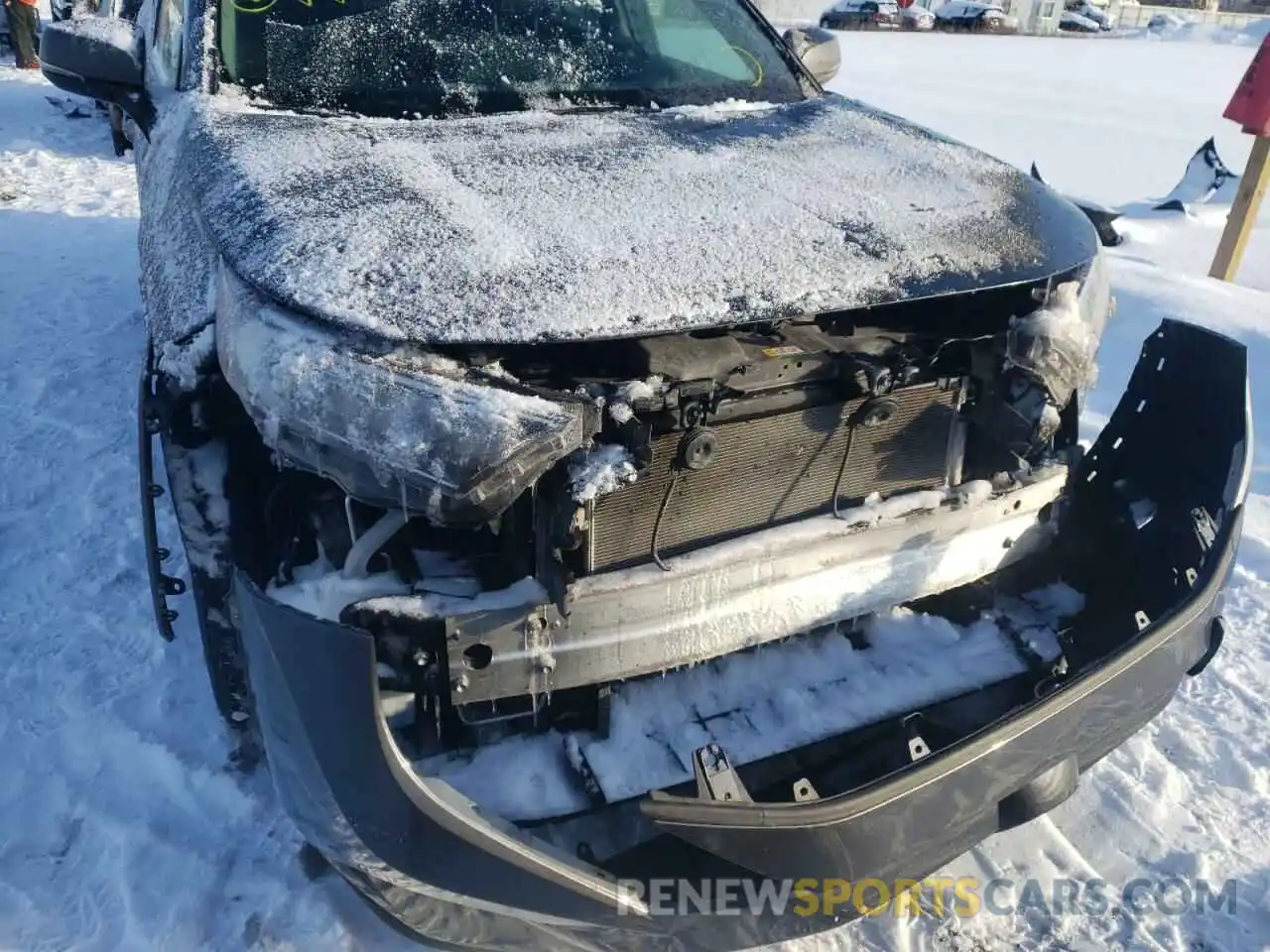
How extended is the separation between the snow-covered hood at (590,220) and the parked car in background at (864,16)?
3333 centimetres

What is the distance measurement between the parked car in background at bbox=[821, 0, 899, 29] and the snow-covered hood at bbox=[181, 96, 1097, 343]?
33.3 meters

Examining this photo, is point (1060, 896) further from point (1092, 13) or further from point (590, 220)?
point (1092, 13)

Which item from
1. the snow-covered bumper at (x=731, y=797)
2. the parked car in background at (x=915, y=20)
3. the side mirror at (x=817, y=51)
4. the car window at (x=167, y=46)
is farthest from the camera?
the parked car in background at (x=915, y=20)

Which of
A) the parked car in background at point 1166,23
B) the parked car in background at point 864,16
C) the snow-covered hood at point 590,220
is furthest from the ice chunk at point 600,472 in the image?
the parked car in background at point 1166,23

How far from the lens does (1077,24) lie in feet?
126

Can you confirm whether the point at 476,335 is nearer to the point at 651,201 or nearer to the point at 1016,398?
the point at 651,201

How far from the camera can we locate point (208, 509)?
192 centimetres

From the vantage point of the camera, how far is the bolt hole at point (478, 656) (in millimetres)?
1837

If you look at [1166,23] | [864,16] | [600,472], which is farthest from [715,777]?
[1166,23]

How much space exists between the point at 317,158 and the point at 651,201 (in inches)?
31.9

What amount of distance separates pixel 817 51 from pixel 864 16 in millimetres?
33346

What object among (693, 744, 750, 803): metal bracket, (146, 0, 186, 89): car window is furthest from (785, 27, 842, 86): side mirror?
(693, 744, 750, 803): metal bracket

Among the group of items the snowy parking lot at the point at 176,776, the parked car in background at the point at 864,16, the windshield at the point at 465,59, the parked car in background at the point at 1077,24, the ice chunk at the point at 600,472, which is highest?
the windshield at the point at 465,59

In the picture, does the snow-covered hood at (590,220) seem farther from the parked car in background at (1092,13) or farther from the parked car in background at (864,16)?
the parked car in background at (1092,13)
